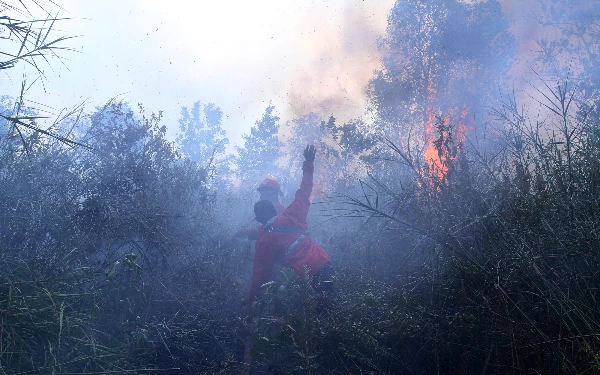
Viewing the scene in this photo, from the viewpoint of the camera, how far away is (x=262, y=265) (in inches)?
194

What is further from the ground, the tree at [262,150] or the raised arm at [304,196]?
the tree at [262,150]

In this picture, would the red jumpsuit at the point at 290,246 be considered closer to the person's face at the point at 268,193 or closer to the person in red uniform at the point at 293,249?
the person in red uniform at the point at 293,249

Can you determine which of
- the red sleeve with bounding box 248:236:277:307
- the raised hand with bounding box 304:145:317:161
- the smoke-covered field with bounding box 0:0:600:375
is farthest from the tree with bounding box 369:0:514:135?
the red sleeve with bounding box 248:236:277:307

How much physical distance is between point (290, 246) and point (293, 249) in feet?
0.29

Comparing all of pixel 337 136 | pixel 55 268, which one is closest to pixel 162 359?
pixel 55 268

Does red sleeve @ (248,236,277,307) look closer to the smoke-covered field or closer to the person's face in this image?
the smoke-covered field

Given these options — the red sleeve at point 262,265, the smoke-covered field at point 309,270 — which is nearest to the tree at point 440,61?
the smoke-covered field at point 309,270

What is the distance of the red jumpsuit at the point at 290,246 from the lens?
4.74 meters

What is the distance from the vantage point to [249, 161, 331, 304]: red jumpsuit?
15.5 feet

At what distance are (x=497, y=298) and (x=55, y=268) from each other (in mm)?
3961

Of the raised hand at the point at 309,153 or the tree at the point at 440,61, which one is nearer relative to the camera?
the raised hand at the point at 309,153

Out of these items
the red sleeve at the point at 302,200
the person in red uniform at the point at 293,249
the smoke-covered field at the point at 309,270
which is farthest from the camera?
the red sleeve at the point at 302,200

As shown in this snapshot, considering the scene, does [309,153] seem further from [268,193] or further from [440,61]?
[440,61]

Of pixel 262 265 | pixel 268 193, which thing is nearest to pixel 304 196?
pixel 262 265
